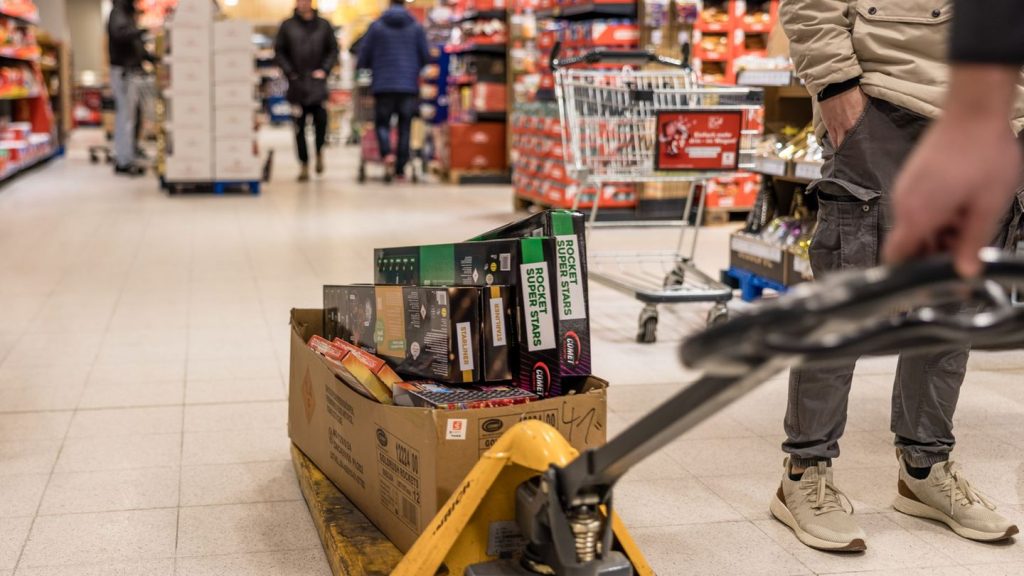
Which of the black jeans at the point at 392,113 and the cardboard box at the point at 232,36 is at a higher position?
the cardboard box at the point at 232,36

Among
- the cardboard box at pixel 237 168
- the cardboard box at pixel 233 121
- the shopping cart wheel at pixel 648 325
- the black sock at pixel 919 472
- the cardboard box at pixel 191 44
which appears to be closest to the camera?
the black sock at pixel 919 472

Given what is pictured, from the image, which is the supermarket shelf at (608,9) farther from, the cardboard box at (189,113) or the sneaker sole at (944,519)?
the sneaker sole at (944,519)

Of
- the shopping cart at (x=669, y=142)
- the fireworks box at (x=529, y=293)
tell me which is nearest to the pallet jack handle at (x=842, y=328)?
the fireworks box at (x=529, y=293)

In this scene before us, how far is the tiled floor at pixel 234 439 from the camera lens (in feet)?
7.41

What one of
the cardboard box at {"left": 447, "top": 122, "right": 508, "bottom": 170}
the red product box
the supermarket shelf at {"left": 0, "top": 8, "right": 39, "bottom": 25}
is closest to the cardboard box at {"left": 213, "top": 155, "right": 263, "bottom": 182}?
the cardboard box at {"left": 447, "top": 122, "right": 508, "bottom": 170}

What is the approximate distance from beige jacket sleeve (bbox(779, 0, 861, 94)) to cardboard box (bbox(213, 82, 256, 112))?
301 inches

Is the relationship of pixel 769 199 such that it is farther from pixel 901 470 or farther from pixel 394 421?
pixel 394 421

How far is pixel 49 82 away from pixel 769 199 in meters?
12.8

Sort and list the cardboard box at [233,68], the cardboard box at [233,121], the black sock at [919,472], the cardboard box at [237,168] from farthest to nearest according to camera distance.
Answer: the cardboard box at [237,168]
the cardboard box at [233,121]
the cardboard box at [233,68]
the black sock at [919,472]

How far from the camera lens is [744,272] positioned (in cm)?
492

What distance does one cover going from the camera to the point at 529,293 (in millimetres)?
2074

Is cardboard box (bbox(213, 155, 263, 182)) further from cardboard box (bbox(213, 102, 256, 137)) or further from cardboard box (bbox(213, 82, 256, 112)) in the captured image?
cardboard box (bbox(213, 82, 256, 112))

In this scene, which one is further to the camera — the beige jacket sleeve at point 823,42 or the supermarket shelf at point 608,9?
the supermarket shelf at point 608,9

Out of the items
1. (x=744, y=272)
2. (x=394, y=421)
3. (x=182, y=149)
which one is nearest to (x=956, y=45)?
(x=394, y=421)
